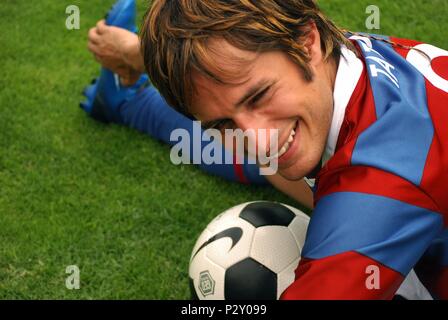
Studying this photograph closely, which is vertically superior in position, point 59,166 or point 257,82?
point 257,82

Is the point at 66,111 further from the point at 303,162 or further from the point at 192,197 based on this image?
the point at 303,162

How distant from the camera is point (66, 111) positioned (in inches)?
127

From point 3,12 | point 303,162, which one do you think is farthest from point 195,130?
point 3,12

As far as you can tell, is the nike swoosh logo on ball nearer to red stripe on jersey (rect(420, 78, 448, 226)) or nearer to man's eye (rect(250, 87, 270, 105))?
man's eye (rect(250, 87, 270, 105))

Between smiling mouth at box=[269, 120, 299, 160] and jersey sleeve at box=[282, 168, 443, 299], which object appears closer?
jersey sleeve at box=[282, 168, 443, 299]

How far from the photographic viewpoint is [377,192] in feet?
4.84

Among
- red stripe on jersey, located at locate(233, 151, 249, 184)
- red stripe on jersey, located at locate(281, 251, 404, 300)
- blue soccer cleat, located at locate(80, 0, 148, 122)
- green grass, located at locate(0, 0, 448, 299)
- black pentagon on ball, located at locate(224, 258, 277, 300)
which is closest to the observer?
red stripe on jersey, located at locate(281, 251, 404, 300)

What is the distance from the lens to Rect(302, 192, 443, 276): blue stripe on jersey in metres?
1.46

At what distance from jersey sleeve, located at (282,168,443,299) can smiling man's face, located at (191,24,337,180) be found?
211 mm

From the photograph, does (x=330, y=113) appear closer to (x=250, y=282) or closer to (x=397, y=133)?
(x=397, y=133)

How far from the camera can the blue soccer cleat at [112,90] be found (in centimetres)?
308

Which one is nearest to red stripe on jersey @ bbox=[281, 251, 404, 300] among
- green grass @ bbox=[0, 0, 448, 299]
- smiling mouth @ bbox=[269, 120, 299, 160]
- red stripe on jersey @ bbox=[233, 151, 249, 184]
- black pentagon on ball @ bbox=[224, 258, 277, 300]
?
smiling mouth @ bbox=[269, 120, 299, 160]

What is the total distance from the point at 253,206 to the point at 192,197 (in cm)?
58

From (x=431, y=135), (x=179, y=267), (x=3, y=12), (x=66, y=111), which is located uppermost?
(x=431, y=135)
